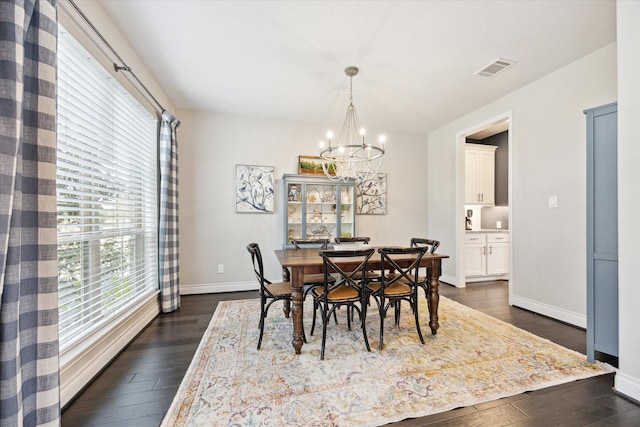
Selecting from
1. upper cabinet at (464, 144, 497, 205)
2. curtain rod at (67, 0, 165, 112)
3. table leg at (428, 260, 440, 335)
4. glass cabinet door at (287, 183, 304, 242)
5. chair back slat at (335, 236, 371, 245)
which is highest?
curtain rod at (67, 0, 165, 112)

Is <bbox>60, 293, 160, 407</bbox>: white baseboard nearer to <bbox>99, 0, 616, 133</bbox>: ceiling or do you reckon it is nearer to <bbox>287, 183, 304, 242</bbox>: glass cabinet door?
<bbox>287, 183, 304, 242</bbox>: glass cabinet door

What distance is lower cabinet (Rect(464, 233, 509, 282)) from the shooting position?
445 cm

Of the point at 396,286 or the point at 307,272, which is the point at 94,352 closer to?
the point at 307,272

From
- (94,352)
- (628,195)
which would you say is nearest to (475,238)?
(628,195)

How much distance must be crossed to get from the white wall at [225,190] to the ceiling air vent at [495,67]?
232cm

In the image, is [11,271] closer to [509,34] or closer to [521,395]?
[521,395]

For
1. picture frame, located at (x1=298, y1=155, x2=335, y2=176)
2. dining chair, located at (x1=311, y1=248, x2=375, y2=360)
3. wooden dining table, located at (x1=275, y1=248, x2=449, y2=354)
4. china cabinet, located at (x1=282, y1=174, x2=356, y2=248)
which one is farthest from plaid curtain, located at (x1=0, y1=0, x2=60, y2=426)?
picture frame, located at (x1=298, y1=155, x2=335, y2=176)

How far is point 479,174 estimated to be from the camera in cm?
500

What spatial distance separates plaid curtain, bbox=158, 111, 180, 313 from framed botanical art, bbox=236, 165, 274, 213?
1000mm

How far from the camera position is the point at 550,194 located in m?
3.01

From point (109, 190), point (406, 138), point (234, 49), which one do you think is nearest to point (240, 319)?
point (109, 190)

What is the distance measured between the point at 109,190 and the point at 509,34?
360 cm

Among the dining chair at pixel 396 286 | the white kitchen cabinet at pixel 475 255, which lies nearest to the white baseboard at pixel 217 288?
the dining chair at pixel 396 286

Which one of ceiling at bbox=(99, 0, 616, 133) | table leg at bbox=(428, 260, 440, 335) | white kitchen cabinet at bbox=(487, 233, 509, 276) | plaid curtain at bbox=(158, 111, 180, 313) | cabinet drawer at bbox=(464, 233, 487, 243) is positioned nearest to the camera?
ceiling at bbox=(99, 0, 616, 133)
